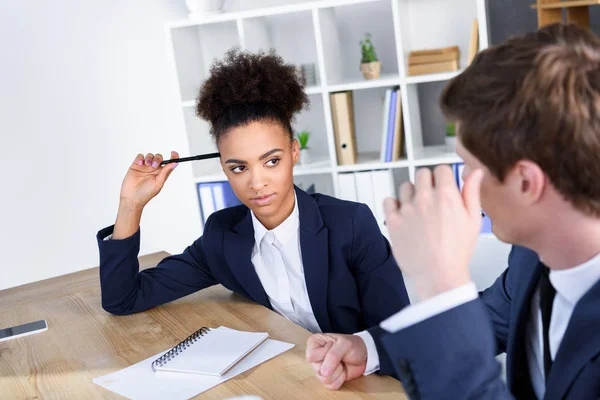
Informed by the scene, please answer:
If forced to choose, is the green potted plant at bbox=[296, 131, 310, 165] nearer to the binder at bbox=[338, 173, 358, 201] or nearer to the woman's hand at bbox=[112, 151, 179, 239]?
the binder at bbox=[338, 173, 358, 201]

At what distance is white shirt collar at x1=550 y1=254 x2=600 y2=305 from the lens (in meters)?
0.90

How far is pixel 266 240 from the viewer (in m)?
1.73

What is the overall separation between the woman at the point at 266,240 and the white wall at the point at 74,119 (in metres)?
2.11

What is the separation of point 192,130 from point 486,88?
112 inches

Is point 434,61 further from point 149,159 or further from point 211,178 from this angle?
point 149,159

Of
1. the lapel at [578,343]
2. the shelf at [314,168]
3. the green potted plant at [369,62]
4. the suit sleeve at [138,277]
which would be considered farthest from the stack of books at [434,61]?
the lapel at [578,343]

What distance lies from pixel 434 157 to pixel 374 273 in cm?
165

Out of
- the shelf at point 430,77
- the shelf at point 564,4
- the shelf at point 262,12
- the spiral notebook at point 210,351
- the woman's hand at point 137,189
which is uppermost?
the shelf at point 262,12

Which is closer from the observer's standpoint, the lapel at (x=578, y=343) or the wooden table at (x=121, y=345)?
the lapel at (x=578, y=343)

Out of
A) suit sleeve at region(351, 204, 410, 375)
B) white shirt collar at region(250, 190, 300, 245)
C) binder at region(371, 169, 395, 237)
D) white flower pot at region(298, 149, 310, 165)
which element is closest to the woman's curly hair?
white shirt collar at region(250, 190, 300, 245)

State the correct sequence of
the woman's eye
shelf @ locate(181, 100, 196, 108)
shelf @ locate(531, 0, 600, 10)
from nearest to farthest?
the woman's eye, shelf @ locate(531, 0, 600, 10), shelf @ locate(181, 100, 196, 108)

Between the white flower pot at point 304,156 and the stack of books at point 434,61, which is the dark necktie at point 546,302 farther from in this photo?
the white flower pot at point 304,156

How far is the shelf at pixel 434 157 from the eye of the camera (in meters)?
3.13

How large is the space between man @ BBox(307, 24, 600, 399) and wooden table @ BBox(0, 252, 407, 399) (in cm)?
28
